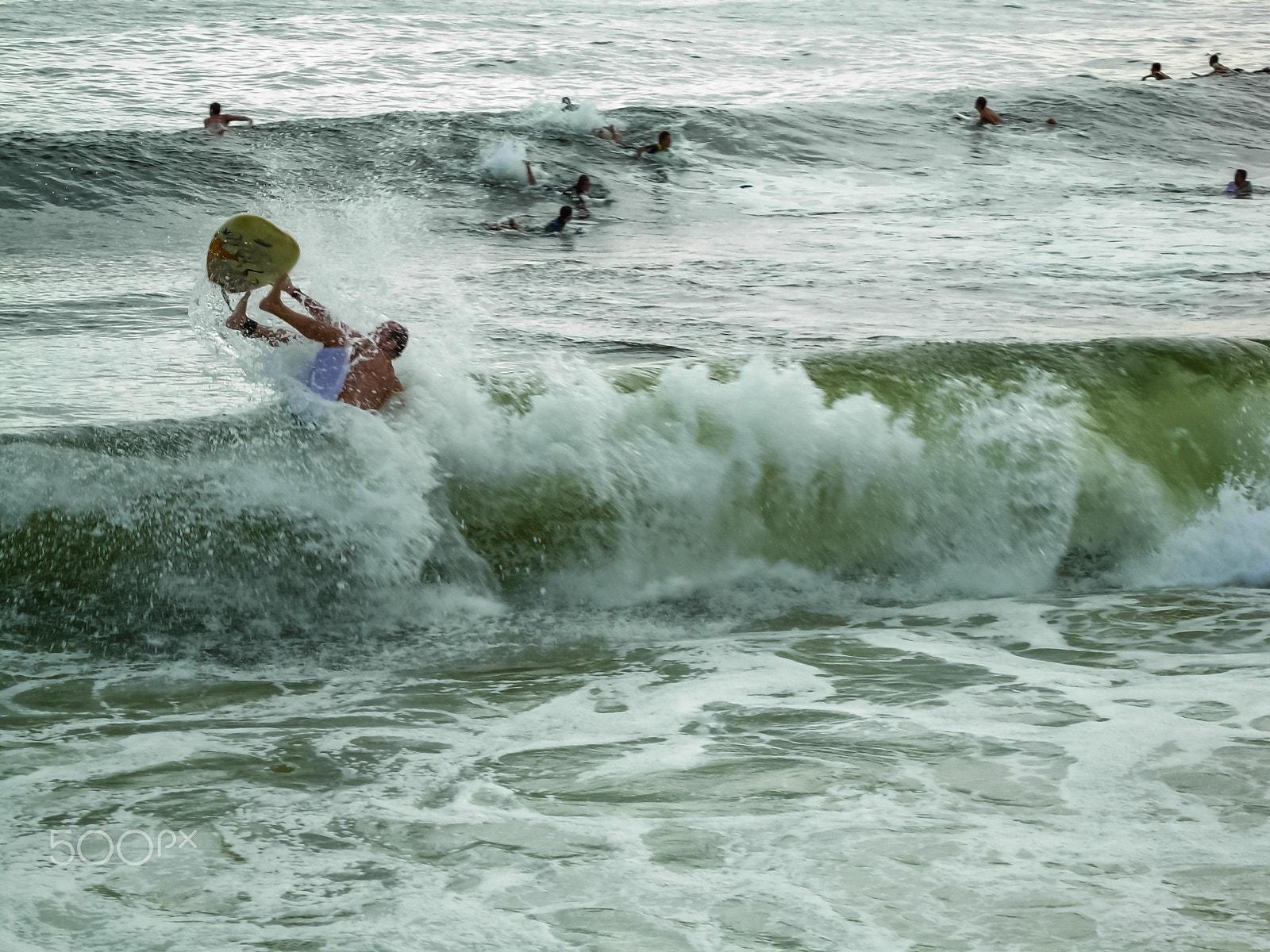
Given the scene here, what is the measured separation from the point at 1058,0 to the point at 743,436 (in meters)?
38.7

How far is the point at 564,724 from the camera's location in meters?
3.88

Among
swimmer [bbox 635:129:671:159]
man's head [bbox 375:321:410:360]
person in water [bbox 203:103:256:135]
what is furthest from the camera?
swimmer [bbox 635:129:671:159]

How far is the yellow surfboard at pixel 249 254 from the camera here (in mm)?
4629

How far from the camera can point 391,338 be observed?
5.29 m

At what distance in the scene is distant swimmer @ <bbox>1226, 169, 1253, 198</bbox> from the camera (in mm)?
17812

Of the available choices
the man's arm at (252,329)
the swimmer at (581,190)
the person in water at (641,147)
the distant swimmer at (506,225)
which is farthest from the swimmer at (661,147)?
the man's arm at (252,329)

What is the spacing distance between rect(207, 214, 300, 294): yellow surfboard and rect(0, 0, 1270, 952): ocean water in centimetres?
44

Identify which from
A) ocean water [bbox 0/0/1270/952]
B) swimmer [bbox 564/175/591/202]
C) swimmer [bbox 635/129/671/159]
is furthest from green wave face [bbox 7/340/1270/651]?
swimmer [bbox 635/129/671/159]

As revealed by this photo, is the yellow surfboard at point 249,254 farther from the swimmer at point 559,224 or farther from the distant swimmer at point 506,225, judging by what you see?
the distant swimmer at point 506,225

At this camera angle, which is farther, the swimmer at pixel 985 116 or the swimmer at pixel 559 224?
the swimmer at pixel 985 116

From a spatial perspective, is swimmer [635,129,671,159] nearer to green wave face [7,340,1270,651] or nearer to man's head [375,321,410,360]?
green wave face [7,340,1270,651]

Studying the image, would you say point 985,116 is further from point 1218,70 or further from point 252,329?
point 252,329

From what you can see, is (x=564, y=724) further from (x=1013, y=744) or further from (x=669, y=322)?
(x=669, y=322)

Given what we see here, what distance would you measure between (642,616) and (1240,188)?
16710 mm
